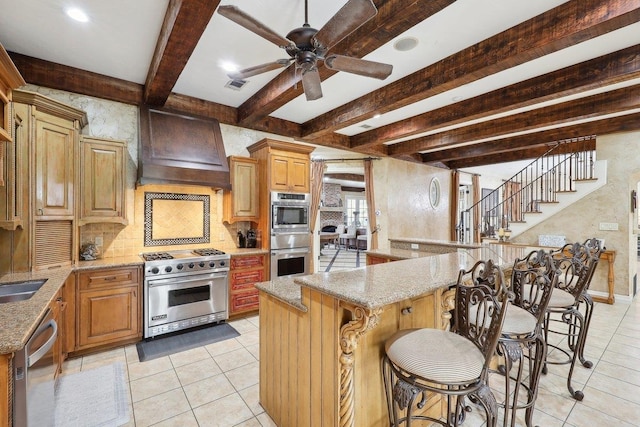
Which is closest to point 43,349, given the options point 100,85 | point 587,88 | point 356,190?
point 100,85

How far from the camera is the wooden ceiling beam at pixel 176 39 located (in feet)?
6.72

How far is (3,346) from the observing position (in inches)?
50.8

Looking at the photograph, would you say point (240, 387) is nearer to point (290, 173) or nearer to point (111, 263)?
point (111, 263)

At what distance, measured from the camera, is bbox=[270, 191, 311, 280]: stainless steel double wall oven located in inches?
168

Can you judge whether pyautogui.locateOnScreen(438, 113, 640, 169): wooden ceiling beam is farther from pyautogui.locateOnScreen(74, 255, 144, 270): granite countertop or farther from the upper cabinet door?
the upper cabinet door

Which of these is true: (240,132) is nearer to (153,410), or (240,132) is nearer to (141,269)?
(141,269)

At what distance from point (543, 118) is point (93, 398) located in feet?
20.0

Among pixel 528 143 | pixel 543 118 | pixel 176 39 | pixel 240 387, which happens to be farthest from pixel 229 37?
pixel 528 143

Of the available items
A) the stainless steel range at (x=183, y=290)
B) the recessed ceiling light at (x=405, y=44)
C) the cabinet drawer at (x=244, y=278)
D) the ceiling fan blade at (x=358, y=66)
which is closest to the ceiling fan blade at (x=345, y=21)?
the ceiling fan blade at (x=358, y=66)

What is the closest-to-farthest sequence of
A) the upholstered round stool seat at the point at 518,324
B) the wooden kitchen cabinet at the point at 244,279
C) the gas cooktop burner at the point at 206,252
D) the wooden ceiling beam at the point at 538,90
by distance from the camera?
1. the upholstered round stool seat at the point at 518,324
2. the wooden ceiling beam at the point at 538,90
3. the gas cooktop burner at the point at 206,252
4. the wooden kitchen cabinet at the point at 244,279

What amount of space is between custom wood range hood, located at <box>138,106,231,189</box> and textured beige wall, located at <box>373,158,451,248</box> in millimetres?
3690

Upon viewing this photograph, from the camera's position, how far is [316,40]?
198 cm

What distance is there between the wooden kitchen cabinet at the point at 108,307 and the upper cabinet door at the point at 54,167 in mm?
685

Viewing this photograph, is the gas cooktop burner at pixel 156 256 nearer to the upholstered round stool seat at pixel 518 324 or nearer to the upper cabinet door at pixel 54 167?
the upper cabinet door at pixel 54 167
